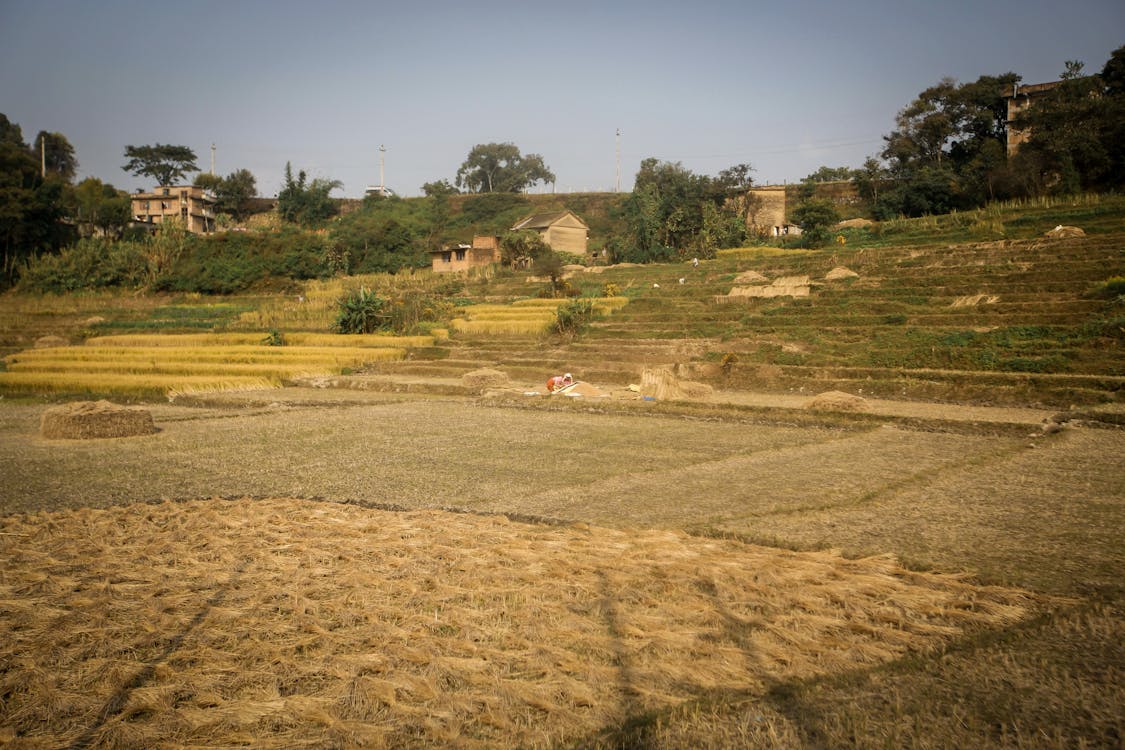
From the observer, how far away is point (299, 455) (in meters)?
8.98

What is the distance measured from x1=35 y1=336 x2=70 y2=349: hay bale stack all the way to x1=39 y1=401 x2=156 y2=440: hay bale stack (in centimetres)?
2010

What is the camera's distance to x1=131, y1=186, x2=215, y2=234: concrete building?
5941 cm

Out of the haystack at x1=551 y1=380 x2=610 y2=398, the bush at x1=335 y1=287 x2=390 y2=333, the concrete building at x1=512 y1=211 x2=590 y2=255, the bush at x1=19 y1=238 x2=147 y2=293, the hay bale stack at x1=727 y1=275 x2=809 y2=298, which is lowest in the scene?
the haystack at x1=551 y1=380 x2=610 y2=398

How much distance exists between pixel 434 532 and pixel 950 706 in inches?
129

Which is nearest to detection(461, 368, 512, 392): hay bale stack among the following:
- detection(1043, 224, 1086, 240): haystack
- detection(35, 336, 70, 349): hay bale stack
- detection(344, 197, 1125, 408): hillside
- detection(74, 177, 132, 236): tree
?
detection(344, 197, 1125, 408): hillside

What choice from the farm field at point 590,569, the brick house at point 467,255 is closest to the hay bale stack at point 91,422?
the farm field at point 590,569

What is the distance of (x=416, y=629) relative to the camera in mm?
3434

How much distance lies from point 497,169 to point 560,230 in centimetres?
3613

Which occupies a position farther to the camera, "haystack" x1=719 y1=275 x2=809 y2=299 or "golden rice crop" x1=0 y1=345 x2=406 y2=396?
"haystack" x1=719 y1=275 x2=809 y2=299

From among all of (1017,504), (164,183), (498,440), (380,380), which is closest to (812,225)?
(380,380)

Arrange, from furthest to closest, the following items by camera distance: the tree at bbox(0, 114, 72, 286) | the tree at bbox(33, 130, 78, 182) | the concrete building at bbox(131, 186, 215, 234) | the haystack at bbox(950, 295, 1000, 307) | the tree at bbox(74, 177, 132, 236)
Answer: the tree at bbox(33, 130, 78, 182) < the concrete building at bbox(131, 186, 215, 234) < the tree at bbox(74, 177, 132, 236) < the tree at bbox(0, 114, 72, 286) < the haystack at bbox(950, 295, 1000, 307)

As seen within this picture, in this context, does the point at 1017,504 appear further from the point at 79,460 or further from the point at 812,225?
the point at 812,225

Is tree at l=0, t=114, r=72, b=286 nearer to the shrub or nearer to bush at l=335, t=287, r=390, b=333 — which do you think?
bush at l=335, t=287, r=390, b=333

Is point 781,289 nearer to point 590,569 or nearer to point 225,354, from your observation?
point 225,354
